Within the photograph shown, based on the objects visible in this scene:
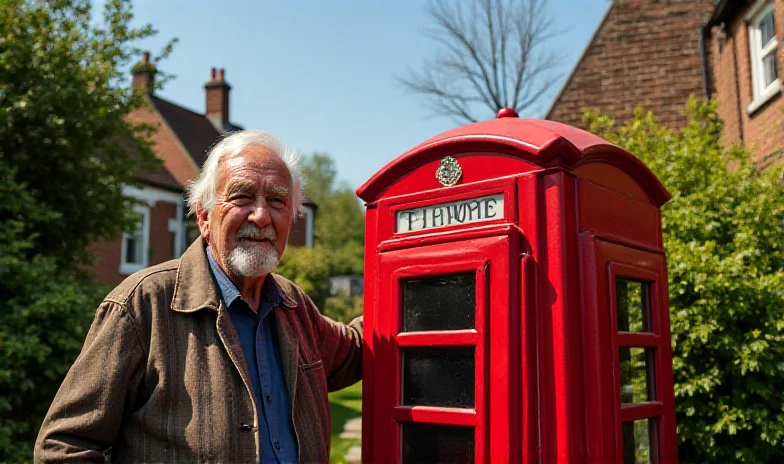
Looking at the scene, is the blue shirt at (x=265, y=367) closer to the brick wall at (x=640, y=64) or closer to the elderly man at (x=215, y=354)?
the elderly man at (x=215, y=354)

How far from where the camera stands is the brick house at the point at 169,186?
56.0 feet

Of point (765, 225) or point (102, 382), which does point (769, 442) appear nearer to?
point (765, 225)

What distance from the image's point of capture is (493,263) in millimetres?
2242

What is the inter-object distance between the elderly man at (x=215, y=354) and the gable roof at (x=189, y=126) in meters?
19.3

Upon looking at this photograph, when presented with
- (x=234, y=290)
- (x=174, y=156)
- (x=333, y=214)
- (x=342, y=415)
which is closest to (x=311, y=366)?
(x=234, y=290)

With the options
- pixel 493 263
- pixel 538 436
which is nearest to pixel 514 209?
pixel 493 263

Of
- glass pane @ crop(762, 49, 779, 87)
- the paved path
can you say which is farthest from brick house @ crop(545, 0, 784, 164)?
the paved path

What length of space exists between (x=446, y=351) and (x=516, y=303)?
0.34m

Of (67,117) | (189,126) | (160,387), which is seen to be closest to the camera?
(160,387)

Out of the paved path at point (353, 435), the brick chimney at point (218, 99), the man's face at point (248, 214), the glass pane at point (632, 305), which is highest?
the brick chimney at point (218, 99)

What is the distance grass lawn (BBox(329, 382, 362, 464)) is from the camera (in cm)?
750

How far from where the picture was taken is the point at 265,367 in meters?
2.32

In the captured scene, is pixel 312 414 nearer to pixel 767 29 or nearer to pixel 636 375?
pixel 636 375

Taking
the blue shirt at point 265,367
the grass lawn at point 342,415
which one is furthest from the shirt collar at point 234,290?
the grass lawn at point 342,415
